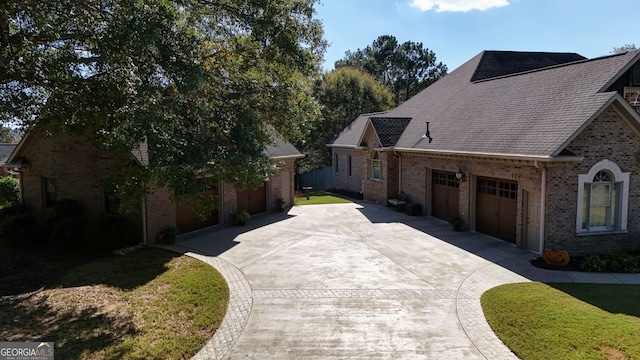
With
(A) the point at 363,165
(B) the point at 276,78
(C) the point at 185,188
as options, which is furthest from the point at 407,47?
(C) the point at 185,188

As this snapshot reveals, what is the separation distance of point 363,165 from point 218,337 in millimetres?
20981

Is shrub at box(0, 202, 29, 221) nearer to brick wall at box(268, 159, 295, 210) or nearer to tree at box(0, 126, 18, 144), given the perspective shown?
tree at box(0, 126, 18, 144)

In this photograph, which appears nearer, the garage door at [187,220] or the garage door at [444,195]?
the garage door at [187,220]

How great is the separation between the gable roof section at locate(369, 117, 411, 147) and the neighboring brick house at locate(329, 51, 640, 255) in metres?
1.37

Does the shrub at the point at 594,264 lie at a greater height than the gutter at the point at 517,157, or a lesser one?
lesser

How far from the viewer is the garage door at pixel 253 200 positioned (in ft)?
68.2

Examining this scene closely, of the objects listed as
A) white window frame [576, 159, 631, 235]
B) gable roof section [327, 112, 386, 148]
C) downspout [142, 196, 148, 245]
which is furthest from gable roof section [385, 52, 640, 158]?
downspout [142, 196, 148, 245]

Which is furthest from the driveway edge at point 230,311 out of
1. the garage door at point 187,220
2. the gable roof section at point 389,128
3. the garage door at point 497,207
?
the gable roof section at point 389,128

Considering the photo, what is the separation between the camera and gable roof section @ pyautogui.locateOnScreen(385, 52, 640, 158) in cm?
1314

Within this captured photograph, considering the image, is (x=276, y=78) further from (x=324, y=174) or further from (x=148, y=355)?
(x=324, y=174)

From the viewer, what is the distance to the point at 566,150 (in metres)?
12.7

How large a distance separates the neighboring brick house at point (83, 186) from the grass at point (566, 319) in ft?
29.8

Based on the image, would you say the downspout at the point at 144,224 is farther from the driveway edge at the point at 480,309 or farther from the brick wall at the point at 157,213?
the driveway edge at the point at 480,309

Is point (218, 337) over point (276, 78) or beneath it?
beneath
